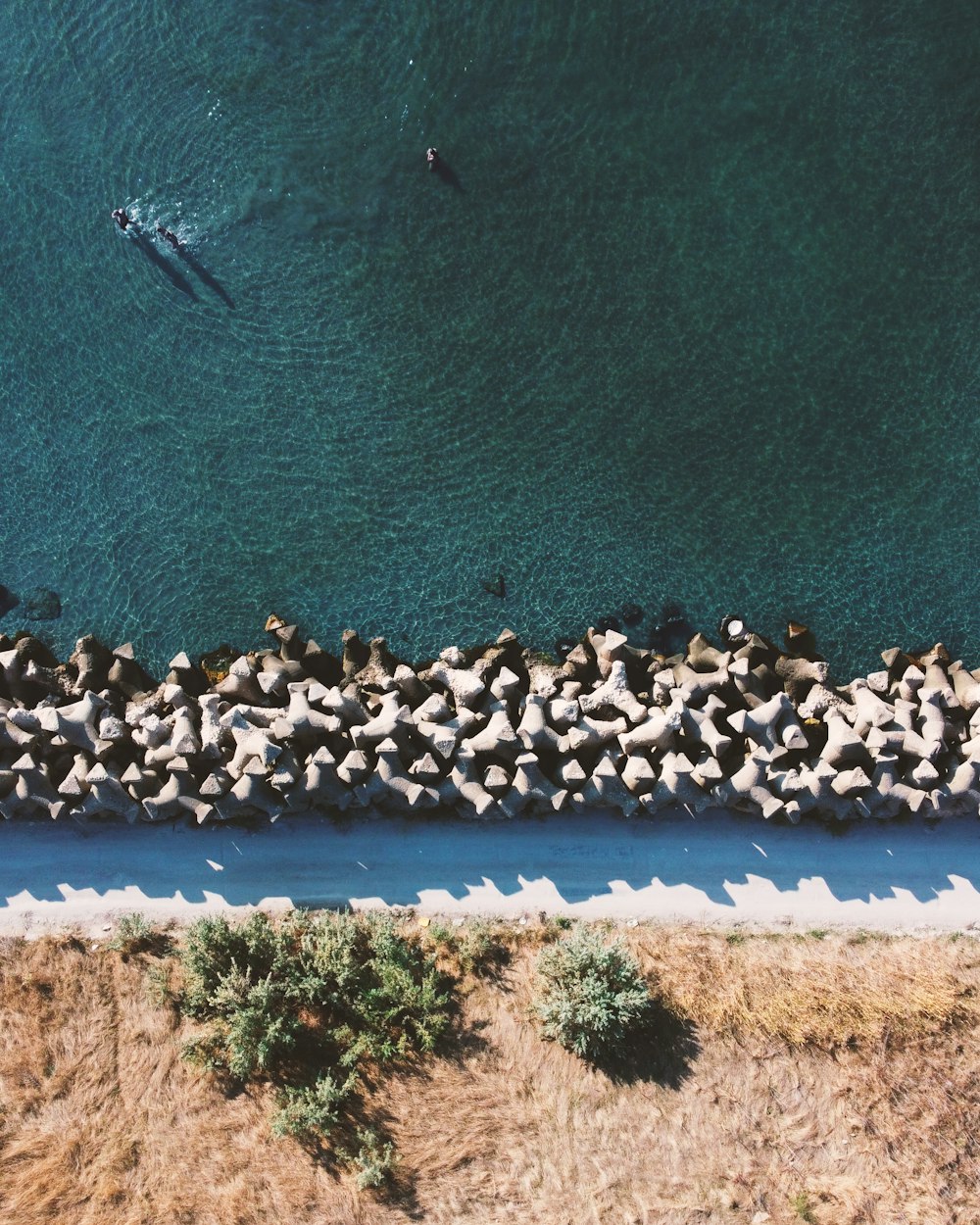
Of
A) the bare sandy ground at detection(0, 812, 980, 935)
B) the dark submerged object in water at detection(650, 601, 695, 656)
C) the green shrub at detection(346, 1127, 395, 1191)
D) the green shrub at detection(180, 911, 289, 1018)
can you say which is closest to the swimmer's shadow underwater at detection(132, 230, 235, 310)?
the bare sandy ground at detection(0, 812, 980, 935)

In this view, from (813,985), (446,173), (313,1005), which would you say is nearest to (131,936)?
(313,1005)

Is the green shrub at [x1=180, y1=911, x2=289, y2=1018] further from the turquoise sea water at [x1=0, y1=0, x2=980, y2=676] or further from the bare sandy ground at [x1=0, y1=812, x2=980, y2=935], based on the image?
the turquoise sea water at [x1=0, y1=0, x2=980, y2=676]

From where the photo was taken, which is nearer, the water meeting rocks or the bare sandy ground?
the water meeting rocks

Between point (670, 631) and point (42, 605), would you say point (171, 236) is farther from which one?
point (670, 631)

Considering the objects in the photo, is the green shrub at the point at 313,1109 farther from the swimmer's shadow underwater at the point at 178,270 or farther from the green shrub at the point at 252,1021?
the swimmer's shadow underwater at the point at 178,270

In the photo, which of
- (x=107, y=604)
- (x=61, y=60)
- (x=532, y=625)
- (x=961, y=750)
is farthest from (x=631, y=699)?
(x=61, y=60)

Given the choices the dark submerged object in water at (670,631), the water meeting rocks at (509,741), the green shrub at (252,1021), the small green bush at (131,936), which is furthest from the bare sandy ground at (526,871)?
the dark submerged object in water at (670,631)
